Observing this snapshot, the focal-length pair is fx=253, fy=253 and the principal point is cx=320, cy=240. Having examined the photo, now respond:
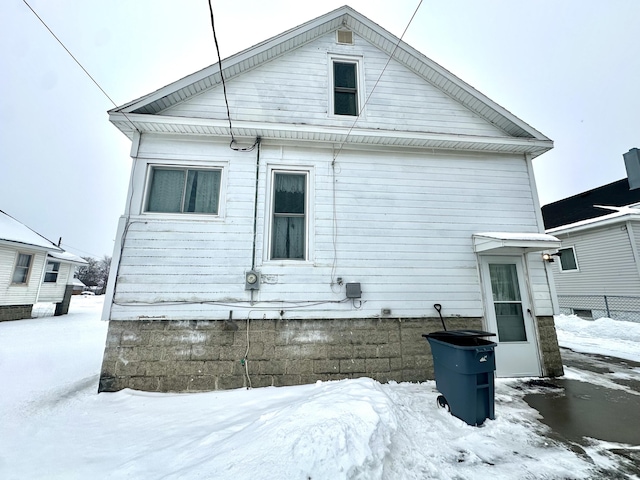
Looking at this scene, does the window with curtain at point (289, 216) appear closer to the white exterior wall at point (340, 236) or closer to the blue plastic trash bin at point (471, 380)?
the white exterior wall at point (340, 236)

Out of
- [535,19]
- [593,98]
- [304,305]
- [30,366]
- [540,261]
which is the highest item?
[593,98]

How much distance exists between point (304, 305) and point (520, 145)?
5521mm

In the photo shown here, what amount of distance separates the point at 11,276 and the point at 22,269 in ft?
2.69

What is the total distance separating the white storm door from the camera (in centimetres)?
479

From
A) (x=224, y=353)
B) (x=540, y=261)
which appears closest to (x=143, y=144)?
(x=224, y=353)

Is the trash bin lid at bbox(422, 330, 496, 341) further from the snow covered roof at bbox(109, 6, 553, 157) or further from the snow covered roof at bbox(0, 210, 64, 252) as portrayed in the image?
the snow covered roof at bbox(0, 210, 64, 252)

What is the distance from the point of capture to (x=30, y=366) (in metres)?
5.06

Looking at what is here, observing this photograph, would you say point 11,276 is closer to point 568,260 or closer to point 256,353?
point 256,353

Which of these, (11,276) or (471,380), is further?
(11,276)

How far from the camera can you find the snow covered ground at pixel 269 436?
6.95ft

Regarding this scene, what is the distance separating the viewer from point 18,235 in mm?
12180

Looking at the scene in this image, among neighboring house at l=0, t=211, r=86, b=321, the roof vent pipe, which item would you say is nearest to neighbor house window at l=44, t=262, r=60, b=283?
neighboring house at l=0, t=211, r=86, b=321

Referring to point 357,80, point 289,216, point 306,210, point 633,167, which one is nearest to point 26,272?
point 289,216

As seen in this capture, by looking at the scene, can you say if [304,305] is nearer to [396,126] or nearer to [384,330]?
[384,330]
